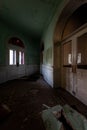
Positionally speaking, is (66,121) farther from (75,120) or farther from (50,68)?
(50,68)

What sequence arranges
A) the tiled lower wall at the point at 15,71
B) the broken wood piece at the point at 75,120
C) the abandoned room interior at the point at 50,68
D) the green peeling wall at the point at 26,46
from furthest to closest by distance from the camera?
the tiled lower wall at the point at 15,71, the green peeling wall at the point at 26,46, the abandoned room interior at the point at 50,68, the broken wood piece at the point at 75,120

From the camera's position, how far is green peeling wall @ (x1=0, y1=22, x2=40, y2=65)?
5.23 meters

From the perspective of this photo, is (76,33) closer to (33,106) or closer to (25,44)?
(33,106)

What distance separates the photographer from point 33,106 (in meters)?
2.40

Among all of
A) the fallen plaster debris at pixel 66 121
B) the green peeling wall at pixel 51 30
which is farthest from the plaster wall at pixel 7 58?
the fallen plaster debris at pixel 66 121

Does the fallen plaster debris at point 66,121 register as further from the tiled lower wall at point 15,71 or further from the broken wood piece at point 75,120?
the tiled lower wall at point 15,71

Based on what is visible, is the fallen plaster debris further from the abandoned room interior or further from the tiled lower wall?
the tiled lower wall

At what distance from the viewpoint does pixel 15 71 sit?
6.41 meters

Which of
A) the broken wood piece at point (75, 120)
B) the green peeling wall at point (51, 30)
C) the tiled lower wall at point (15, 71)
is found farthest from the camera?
the tiled lower wall at point (15, 71)

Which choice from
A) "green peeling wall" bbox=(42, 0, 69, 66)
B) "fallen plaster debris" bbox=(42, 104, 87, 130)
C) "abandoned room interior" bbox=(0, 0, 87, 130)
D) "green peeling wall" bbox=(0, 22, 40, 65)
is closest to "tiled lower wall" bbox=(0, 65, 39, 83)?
"abandoned room interior" bbox=(0, 0, 87, 130)

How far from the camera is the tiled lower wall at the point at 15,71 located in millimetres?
5348

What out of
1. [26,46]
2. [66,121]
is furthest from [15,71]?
[66,121]

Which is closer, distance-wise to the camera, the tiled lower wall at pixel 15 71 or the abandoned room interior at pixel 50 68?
the abandoned room interior at pixel 50 68

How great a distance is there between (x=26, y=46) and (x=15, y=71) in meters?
2.09
